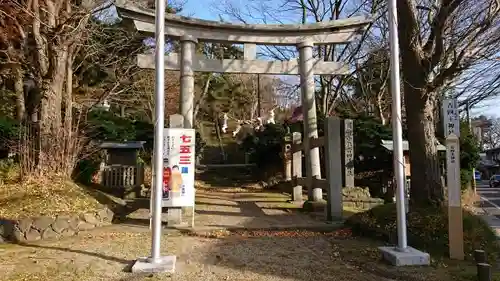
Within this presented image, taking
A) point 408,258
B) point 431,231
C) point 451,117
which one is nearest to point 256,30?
point 451,117

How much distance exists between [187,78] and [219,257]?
596 cm

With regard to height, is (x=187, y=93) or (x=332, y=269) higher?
(x=187, y=93)

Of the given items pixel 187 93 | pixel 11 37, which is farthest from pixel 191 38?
pixel 11 37

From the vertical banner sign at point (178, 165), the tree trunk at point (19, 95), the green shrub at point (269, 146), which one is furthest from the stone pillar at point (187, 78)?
the green shrub at point (269, 146)

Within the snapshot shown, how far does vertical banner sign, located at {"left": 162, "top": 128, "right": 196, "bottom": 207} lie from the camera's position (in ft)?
25.6

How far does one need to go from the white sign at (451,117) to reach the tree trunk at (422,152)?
4.09ft

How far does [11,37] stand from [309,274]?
12658 mm

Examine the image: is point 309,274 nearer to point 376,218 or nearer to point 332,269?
point 332,269

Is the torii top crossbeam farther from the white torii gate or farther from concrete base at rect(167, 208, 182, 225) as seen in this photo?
concrete base at rect(167, 208, 182, 225)

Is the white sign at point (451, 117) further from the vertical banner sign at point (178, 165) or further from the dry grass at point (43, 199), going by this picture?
the dry grass at point (43, 199)

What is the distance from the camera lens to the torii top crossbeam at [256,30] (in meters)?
10.4

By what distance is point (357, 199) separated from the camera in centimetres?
1298

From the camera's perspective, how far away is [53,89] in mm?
10305

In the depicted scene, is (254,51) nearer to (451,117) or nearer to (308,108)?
(308,108)
